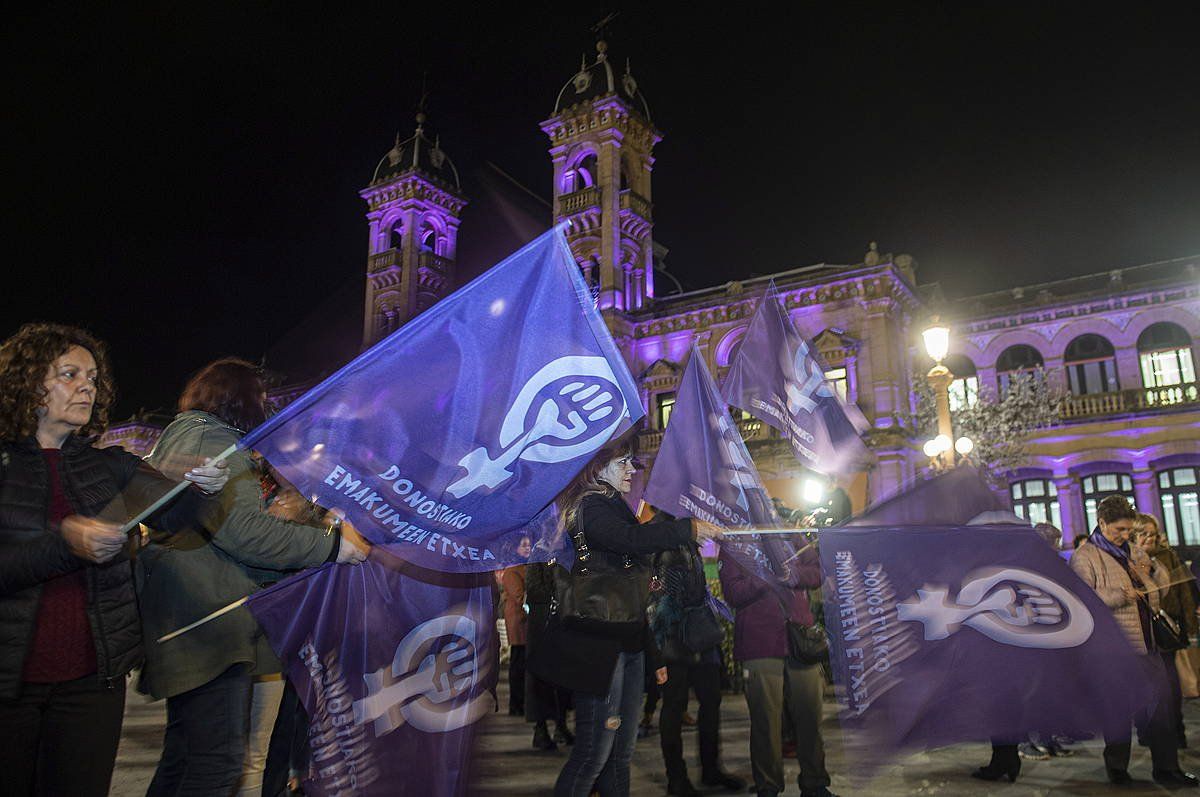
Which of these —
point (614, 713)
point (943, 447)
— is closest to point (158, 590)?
point (614, 713)

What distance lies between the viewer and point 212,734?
308 cm

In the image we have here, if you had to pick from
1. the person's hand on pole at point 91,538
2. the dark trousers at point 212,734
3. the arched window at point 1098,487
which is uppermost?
the arched window at point 1098,487

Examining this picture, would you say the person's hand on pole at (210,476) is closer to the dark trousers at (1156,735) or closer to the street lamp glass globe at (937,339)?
the dark trousers at (1156,735)

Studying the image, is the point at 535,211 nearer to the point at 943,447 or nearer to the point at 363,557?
the point at 943,447

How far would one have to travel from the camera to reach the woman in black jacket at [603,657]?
402 cm

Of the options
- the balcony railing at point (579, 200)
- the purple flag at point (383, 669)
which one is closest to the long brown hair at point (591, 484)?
the purple flag at point (383, 669)

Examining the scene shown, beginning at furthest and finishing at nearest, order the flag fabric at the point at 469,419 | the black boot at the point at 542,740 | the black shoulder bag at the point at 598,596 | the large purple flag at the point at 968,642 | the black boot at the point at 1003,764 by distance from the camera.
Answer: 1. the black boot at the point at 542,740
2. the black boot at the point at 1003,764
3. the large purple flag at the point at 968,642
4. the black shoulder bag at the point at 598,596
5. the flag fabric at the point at 469,419

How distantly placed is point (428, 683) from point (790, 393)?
12.4ft

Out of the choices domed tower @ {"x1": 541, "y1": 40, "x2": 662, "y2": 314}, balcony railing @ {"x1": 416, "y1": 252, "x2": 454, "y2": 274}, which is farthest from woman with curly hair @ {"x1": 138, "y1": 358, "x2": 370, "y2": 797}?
balcony railing @ {"x1": 416, "y1": 252, "x2": 454, "y2": 274}

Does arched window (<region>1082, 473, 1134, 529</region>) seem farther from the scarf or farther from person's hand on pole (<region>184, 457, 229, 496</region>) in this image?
person's hand on pole (<region>184, 457, 229, 496</region>)

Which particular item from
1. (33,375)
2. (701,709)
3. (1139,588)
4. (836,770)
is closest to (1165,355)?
(1139,588)

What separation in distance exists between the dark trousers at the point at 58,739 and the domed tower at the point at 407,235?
3624 cm

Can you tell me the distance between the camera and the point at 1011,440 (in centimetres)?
2712

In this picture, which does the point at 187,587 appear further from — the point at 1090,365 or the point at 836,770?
the point at 1090,365
